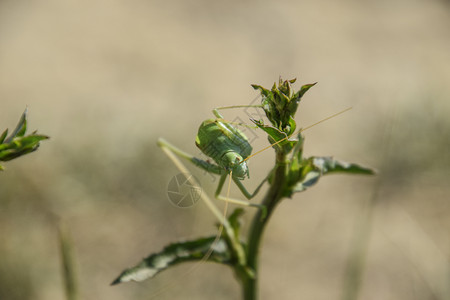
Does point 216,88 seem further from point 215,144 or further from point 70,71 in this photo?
point 215,144

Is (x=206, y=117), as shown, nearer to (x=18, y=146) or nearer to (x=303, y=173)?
(x=303, y=173)

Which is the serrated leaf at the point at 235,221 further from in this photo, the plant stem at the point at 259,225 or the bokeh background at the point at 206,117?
the bokeh background at the point at 206,117

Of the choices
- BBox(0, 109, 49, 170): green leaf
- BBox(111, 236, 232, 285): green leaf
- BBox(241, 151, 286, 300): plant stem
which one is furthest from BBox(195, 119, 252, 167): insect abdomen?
BBox(0, 109, 49, 170): green leaf

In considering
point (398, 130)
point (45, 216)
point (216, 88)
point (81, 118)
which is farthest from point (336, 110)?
point (45, 216)

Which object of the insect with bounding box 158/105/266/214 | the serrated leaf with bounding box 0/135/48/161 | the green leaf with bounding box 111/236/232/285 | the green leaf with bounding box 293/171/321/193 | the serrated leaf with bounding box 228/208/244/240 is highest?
the serrated leaf with bounding box 0/135/48/161

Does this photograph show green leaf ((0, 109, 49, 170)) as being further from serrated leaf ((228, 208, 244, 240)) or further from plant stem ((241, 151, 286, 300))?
serrated leaf ((228, 208, 244, 240))
